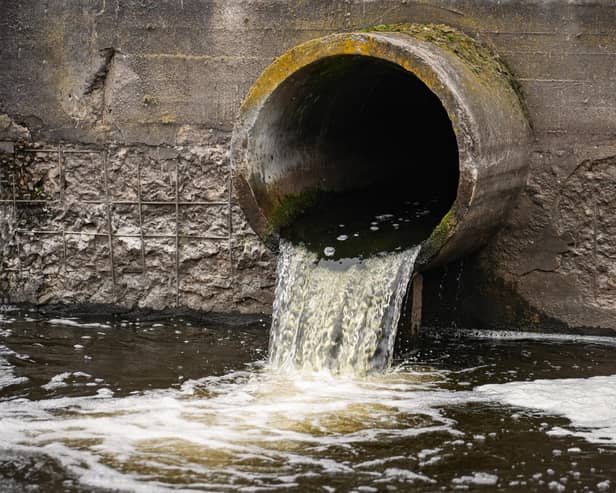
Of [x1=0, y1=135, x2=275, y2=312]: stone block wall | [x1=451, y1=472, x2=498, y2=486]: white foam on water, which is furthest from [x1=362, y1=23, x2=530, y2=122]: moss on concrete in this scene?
[x1=451, y1=472, x2=498, y2=486]: white foam on water

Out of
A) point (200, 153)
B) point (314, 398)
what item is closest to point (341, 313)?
point (314, 398)

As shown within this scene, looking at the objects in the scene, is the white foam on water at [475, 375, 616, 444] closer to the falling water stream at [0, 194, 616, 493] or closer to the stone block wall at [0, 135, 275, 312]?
the falling water stream at [0, 194, 616, 493]

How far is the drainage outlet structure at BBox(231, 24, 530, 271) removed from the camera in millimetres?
6156

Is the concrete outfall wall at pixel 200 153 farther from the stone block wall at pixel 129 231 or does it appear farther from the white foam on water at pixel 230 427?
the white foam on water at pixel 230 427

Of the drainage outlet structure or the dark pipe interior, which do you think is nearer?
the drainage outlet structure

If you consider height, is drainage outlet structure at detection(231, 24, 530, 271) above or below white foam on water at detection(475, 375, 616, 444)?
above

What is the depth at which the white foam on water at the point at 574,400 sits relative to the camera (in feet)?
17.1

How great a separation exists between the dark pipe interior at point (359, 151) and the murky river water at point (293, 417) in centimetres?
84

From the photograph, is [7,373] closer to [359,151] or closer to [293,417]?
[293,417]

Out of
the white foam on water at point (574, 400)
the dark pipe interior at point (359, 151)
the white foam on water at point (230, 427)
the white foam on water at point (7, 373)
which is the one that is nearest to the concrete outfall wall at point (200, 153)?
the dark pipe interior at point (359, 151)

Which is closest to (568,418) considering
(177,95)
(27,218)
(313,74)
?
(313,74)

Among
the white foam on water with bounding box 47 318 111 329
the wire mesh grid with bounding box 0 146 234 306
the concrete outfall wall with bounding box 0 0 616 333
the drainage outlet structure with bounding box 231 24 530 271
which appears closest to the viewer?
the drainage outlet structure with bounding box 231 24 530 271

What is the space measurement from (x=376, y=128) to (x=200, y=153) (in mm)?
1400

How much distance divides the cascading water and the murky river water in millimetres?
148
